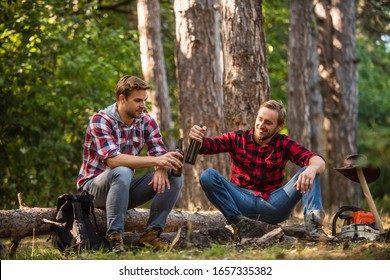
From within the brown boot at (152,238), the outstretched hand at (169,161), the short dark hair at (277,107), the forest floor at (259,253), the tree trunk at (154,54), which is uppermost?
the tree trunk at (154,54)

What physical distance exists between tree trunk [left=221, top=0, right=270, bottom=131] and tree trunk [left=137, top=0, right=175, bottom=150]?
20.6ft

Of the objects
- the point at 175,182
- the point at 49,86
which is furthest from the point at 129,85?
the point at 49,86

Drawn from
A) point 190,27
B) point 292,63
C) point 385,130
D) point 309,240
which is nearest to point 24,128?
point 190,27

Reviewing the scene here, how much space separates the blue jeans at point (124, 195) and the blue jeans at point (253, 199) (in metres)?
0.35

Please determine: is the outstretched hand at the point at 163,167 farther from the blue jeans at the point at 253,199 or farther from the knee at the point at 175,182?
the blue jeans at the point at 253,199

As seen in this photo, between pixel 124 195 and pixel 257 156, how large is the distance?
Result: 1.35m

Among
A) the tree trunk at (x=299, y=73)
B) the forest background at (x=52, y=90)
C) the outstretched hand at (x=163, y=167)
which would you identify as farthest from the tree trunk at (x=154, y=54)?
the outstretched hand at (x=163, y=167)

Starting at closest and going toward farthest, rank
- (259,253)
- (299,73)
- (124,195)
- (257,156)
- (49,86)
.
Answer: (259,253) → (124,195) → (257,156) → (49,86) → (299,73)

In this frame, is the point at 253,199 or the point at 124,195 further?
the point at 253,199

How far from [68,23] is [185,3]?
361 centimetres

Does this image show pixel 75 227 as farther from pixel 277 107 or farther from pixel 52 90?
pixel 52 90

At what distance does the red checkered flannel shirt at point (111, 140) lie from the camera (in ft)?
21.2

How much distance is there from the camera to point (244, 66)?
8656mm
